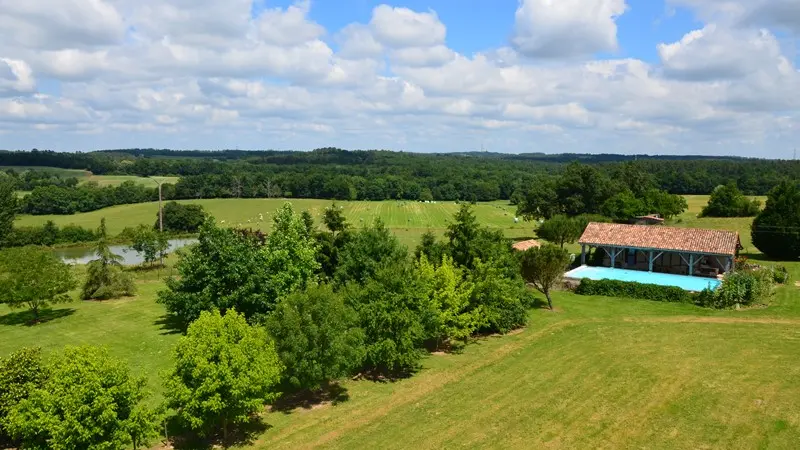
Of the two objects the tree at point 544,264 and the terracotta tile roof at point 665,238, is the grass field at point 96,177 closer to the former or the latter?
the terracotta tile roof at point 665,238

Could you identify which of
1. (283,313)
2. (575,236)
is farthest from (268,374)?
(575,236)

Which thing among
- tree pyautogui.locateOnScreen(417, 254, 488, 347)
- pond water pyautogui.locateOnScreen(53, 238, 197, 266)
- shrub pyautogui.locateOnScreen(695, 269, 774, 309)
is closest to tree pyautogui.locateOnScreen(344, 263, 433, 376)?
tree pyautogui.locateOnScreen(417, 254, 488, 347)

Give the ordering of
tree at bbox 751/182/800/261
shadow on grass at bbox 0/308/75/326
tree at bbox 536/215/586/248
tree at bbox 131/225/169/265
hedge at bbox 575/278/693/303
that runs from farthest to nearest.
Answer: tree at bbox 536/215/586/248 < tree at bbox 131/225/169/265 < tree at bbox 751/182/800/261 < hedge at bbox 575/278/693/303 < shadow on grass at bbox 0/308/75/326

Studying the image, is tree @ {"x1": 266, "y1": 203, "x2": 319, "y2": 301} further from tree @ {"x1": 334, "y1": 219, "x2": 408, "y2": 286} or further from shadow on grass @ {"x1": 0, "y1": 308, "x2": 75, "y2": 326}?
shadow on grass @ {"x1": 0, "y1": 308, "x2": 75, "y2": 326}

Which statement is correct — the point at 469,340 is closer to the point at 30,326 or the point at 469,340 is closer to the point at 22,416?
the point at 22,416

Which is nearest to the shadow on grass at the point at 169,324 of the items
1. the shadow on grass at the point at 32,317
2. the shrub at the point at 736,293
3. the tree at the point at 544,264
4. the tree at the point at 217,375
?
the shadow on grass at the point at 32,317

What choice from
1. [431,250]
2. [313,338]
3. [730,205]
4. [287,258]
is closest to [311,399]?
[313,338]
